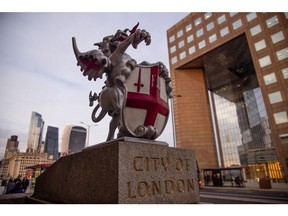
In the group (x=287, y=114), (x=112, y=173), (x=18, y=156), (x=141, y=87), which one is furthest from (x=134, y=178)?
(x=18, y=156)

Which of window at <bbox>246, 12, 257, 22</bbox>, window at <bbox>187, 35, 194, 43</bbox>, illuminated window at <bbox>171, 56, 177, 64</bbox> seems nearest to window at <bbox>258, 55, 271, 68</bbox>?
window at <bbox>246, 12, 257, 22</bbox>

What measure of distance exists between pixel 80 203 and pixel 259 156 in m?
50.4

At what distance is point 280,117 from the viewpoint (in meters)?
25.8

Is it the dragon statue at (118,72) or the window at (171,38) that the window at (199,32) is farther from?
the dragon statue at (118,72)

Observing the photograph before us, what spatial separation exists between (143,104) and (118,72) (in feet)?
2.36

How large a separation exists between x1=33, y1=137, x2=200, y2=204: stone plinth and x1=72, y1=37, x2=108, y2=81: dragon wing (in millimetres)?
1337

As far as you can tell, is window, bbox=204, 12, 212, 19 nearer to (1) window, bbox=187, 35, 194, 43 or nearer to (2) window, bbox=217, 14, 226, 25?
(2) window, bbox=217, 14, 226, 25

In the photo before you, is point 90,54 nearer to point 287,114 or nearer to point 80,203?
point 80,203

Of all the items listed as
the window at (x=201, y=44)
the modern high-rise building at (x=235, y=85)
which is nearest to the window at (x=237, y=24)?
the modern high-rise building at (x=235, y=85)

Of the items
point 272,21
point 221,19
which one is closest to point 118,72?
point 272,21

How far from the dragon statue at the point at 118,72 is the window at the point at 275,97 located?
28.4m

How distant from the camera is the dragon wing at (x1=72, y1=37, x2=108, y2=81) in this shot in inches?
132

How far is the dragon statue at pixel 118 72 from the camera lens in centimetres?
311

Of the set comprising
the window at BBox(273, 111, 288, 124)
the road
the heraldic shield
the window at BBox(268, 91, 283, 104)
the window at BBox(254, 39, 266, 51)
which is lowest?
the road
